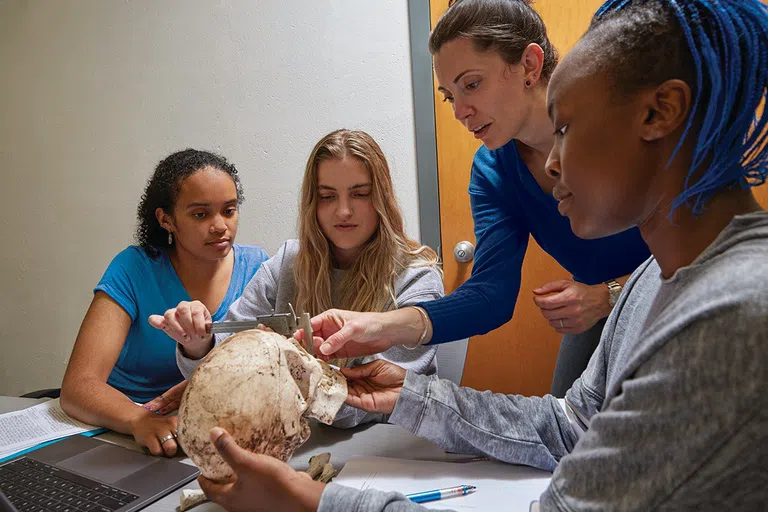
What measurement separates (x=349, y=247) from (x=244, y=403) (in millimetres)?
973

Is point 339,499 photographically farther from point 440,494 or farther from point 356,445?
point 356,445

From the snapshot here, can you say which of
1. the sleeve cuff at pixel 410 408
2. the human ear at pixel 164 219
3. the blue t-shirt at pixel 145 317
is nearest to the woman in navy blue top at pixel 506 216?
the sleeve cuff at pixel 410 408

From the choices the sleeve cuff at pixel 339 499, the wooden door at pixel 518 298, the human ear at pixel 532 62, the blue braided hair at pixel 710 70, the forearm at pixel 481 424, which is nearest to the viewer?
the blue braided hair at pixel 710 70

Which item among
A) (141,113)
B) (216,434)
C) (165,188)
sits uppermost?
(141,113)

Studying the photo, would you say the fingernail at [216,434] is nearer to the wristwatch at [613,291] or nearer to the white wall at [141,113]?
the wristwatch at [613,291]

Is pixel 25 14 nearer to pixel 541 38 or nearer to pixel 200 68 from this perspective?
pixel 200 68

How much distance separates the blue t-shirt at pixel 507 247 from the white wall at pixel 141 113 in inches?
34.4

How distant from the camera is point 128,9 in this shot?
2900mm

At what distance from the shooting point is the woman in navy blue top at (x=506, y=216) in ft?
4.75

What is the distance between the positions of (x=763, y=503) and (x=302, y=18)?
2684 mm

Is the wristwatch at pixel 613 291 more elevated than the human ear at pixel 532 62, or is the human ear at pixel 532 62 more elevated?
the human ear at pixel 532 62

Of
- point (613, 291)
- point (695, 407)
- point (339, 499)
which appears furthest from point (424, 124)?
point (695, 407)

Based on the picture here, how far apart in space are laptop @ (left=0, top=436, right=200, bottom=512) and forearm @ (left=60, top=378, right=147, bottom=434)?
0.09 metres

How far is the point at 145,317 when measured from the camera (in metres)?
1.99
